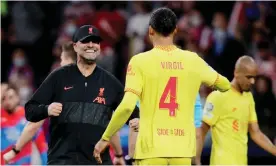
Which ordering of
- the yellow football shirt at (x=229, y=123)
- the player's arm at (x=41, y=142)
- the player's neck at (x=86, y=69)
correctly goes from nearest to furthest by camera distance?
the player's neck at (x=86, y=69) → the yellow football shirt at (x=229, y=123) → the player's arm at (x=41, y=142)

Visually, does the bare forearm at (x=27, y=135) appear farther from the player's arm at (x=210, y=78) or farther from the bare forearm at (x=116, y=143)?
the player's arm at (x=210, y=78)

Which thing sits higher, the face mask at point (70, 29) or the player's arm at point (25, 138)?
the face mask at point (70, 29)

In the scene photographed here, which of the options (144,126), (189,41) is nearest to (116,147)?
(144,126)

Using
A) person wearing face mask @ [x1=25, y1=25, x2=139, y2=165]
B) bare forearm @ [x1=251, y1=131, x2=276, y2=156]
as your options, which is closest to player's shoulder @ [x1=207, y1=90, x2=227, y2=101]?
bare forearm @ [x1=251, y1=131, x2=276, y2=156]

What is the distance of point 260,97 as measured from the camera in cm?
1438

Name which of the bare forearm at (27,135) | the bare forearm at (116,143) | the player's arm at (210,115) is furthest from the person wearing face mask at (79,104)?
the player's arm at (210,115)

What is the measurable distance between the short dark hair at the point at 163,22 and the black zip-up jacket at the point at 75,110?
1.52 metres

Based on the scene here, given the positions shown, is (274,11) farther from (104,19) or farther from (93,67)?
(93,67)

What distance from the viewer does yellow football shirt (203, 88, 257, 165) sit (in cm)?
1035

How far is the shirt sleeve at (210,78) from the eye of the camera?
24.8 ft

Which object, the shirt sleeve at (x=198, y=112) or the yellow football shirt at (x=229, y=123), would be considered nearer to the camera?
the shirt sleeve at (x=198, y=112)

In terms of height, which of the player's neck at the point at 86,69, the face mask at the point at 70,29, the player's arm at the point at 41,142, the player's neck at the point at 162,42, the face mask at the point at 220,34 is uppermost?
the face mask at the point at 70,29

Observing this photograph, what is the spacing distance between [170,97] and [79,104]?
5.64 feet

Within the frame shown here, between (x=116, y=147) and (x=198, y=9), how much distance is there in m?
7.53
